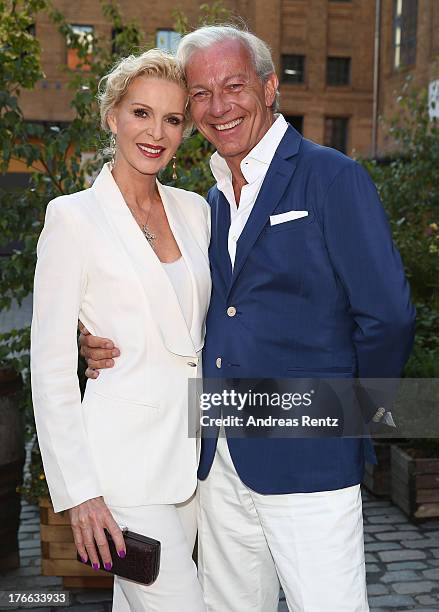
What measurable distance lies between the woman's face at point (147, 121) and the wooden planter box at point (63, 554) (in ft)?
7.62

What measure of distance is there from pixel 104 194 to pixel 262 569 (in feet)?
4.67

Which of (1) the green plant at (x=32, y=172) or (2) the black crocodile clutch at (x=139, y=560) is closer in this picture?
(2) the black crocodile clutch at (x=139, y=560)

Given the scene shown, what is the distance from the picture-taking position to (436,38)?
2428 cm

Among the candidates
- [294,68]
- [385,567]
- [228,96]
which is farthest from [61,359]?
[294,68]

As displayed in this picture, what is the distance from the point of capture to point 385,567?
4758 mm

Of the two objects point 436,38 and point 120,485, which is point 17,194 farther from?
point 436,38

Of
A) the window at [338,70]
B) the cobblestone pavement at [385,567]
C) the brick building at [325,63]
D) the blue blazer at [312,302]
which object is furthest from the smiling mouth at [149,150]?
the window at [338,70]

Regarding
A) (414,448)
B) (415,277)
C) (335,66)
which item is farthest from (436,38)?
(414,448)

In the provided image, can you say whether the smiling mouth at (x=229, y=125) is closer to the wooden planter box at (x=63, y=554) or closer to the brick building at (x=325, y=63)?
the wooden planter box at (x=63, y=554)

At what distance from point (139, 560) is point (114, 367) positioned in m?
0.60

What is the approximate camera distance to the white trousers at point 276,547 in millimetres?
2504

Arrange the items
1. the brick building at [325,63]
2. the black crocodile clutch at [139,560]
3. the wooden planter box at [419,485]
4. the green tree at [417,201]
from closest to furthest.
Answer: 1. the black crocodile clutch at [139,560]
2. the wooden planter box at [419,485]
3. the green tree at [417,201]
4. the brick building at [325,63]

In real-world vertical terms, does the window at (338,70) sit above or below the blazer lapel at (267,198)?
above

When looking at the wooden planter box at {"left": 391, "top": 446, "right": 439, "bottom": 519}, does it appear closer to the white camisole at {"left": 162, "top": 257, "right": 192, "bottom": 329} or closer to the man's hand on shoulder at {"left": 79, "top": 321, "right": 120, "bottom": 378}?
the white camisole at {"left": 162, "top": 257, "right": 192, "bottom": 329}
